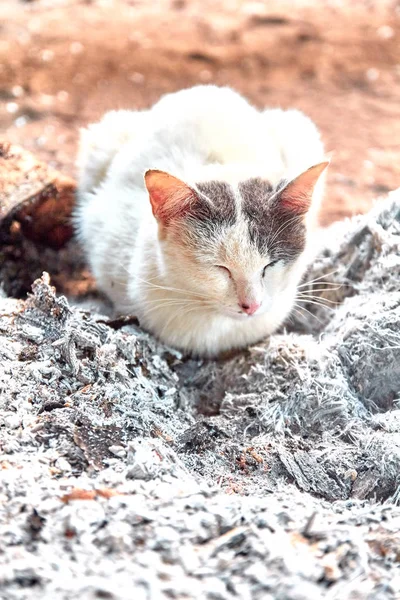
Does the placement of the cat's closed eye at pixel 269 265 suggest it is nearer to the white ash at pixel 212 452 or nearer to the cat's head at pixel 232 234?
the cat's head at pixel 232 234

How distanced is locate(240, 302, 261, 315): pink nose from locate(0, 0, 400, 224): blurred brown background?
1285 mm

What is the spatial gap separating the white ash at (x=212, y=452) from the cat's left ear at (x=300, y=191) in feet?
1.18

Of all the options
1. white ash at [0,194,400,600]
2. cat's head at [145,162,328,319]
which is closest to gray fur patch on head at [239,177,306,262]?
cat's head at [145,162,328,319]

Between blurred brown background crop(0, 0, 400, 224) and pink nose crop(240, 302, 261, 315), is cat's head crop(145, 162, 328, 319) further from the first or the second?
blurred brown background crop(0, 0, 400, 224)

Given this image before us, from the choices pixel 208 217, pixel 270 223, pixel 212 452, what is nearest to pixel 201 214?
pixel 208 217

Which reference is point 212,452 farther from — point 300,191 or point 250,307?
point 300,191

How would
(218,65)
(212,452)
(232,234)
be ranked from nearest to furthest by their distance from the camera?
(212,452), (232,234), (218,65)

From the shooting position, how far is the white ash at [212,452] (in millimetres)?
1059

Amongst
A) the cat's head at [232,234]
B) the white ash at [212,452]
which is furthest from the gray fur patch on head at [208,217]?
the white ash at [212,452]

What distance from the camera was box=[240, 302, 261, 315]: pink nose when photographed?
1732 millimetres

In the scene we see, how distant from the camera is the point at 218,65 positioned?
4105 mm

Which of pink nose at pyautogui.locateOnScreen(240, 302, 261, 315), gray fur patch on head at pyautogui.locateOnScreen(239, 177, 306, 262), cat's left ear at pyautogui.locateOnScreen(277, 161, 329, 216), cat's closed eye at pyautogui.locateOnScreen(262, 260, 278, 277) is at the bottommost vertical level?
pink nose at pyautogui.locateOnScreen(240, 302, 261, 315)

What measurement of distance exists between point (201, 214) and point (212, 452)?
616 mm

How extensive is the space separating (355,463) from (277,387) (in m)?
0.33
